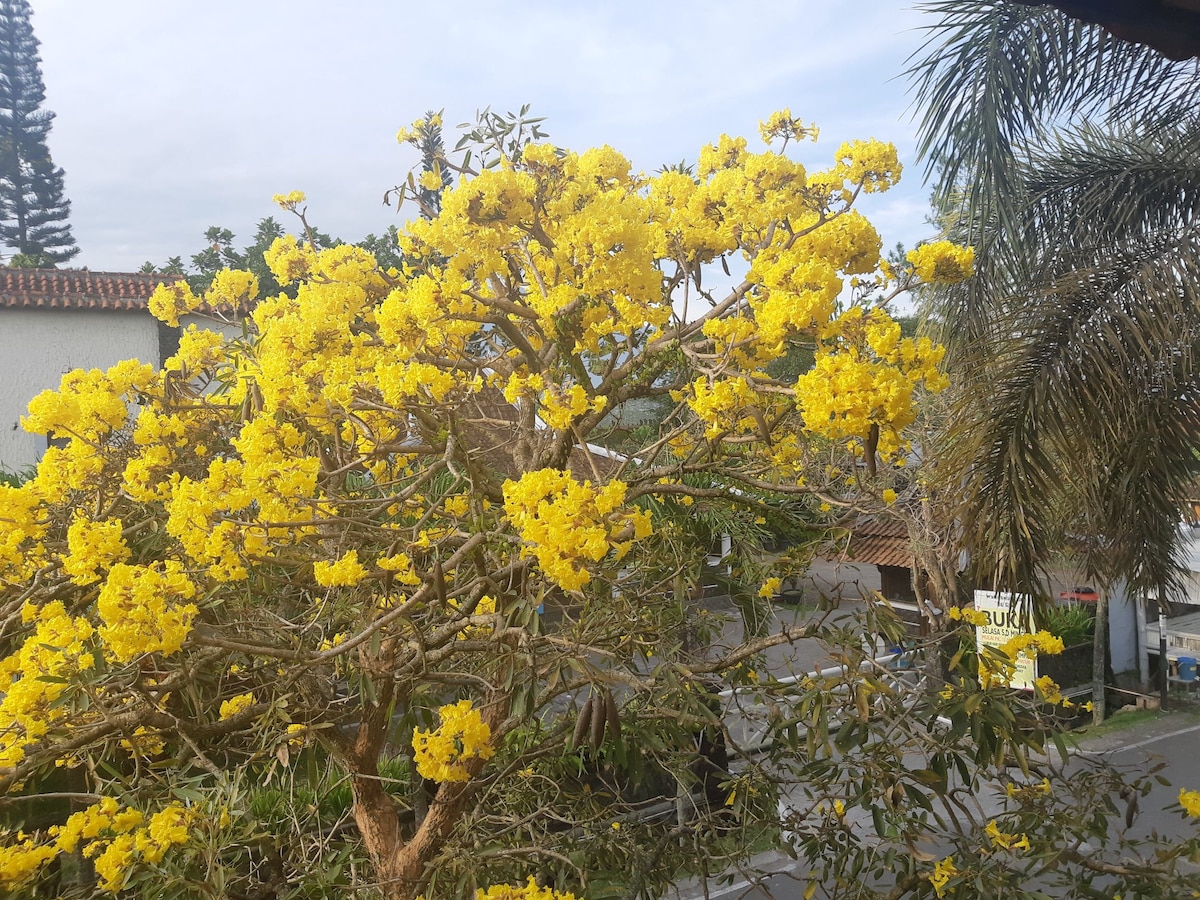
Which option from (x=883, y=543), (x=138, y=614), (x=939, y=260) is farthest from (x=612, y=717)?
(x=883, y=543)

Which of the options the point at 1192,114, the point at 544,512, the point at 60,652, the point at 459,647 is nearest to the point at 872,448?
the point at 544,512

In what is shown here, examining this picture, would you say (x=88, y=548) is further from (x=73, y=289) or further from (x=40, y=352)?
(x=73, y=289)

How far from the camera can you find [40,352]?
30.1 feet

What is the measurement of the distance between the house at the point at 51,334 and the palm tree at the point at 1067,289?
8912mm

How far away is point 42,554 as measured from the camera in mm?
2375

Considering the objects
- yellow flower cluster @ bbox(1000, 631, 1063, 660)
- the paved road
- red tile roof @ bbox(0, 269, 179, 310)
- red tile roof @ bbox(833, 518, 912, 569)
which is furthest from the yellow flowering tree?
red tile roof @ bbox(0, 269, 179, 310)

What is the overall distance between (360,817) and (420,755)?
2.61 feet

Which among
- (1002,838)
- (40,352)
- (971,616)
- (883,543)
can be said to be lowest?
(1002,838)

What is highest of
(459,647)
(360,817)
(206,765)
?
(459,647)

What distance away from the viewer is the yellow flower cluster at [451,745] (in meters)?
2.06

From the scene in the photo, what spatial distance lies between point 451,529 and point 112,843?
44.5 inches

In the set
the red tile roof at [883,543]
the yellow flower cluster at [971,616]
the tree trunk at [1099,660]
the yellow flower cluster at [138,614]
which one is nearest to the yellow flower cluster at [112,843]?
the yellow flower cluster at [138,614]

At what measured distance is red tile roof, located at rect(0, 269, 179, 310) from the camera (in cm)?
895

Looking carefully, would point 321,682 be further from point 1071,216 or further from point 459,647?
point 1071,216
